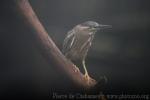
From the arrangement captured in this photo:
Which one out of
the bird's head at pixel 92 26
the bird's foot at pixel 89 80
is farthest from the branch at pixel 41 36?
the bird's head at pixel 92 26

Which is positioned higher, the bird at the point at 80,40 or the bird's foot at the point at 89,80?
the bird at the point at 80,40

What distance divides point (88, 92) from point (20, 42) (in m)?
0.77

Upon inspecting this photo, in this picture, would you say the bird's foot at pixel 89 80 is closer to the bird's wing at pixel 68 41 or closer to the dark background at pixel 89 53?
the dark background at pixel 89 53

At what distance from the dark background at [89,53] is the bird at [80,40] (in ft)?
0.14

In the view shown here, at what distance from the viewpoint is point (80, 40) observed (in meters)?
2.98

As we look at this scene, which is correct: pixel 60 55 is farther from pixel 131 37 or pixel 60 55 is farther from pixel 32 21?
pixel 131 37

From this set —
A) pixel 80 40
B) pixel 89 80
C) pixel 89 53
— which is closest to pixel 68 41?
pixel 80 40

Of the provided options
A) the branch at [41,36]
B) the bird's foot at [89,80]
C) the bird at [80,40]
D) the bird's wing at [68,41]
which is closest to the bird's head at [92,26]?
the bird at [80,40]

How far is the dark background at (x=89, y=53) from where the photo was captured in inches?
116

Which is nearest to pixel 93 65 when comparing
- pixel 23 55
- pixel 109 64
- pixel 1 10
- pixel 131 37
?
pixel 109 64

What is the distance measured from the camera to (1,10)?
294 cm

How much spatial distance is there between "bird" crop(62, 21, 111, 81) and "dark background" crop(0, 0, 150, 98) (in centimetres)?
4

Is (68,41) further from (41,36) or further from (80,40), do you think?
(41,36)

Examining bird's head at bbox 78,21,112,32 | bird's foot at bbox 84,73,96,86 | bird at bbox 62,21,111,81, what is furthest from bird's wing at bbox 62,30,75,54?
bird's foot at bbox 84,73,96,86
